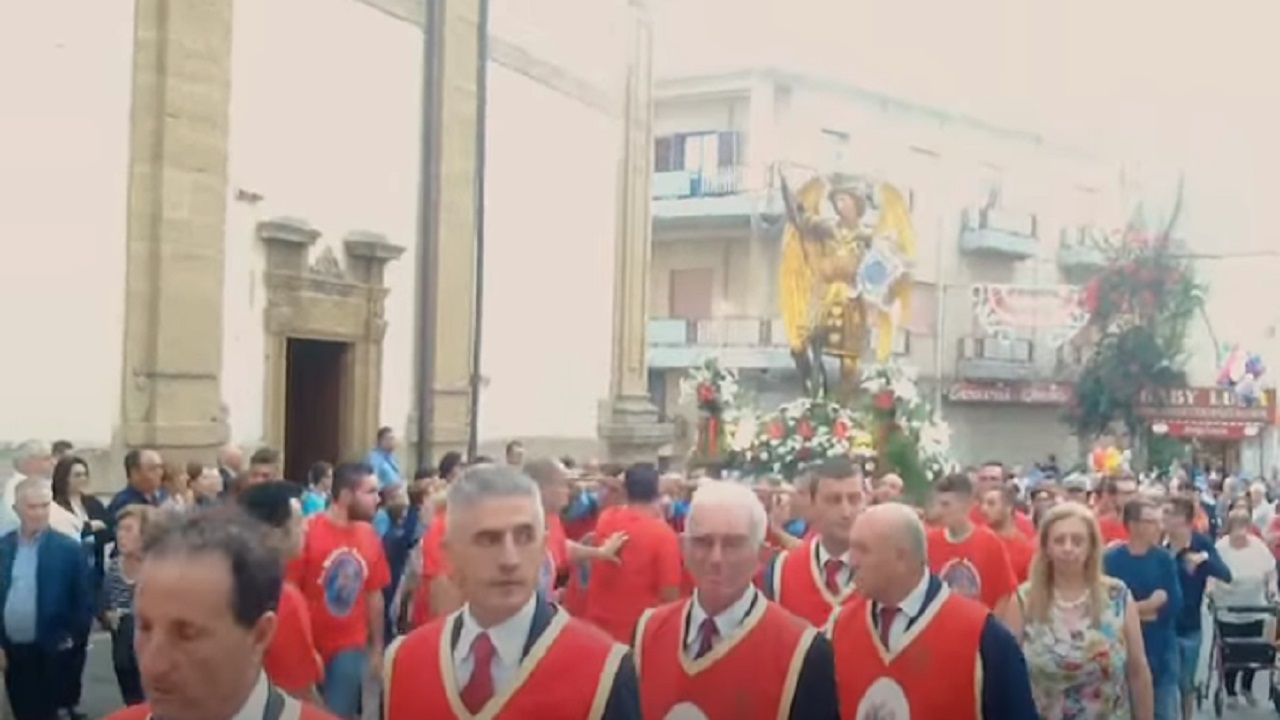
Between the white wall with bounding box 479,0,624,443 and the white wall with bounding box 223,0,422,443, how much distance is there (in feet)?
6.49

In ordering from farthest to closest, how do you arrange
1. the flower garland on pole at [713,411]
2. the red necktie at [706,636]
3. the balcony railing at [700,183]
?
1. the balcony railing at [700,183]
2. the flower garland on pole at [713,411]
3. the red necktie at [706,636]

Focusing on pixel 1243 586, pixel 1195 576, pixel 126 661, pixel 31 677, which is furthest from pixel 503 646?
pixel 1243 586

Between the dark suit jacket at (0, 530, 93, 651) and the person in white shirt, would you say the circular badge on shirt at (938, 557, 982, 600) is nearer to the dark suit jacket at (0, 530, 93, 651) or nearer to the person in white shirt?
the dark suit jacket at (0, 530, 93, 651)

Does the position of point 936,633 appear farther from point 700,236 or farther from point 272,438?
point 700,236

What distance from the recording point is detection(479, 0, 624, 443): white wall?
2164 centimetres

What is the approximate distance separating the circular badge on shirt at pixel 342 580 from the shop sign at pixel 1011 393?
1474 inches

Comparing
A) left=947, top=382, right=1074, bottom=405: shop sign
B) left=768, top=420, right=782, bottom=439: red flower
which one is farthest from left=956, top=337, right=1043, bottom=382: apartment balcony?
left=768, top=420, right=782, bottom=439: red flower

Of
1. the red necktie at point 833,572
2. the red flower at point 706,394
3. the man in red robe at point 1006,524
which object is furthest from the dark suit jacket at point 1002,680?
the red flower at point 706,394

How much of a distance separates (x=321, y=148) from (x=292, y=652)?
11817mm

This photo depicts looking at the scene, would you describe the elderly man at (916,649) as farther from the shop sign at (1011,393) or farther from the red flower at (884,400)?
the shop sign at (1011,393)

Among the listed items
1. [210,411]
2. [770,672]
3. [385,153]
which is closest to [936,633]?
[770,672]

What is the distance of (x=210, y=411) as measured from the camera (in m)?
15.6

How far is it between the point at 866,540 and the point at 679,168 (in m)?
35.8

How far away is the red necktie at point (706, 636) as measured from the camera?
4.70 meters
